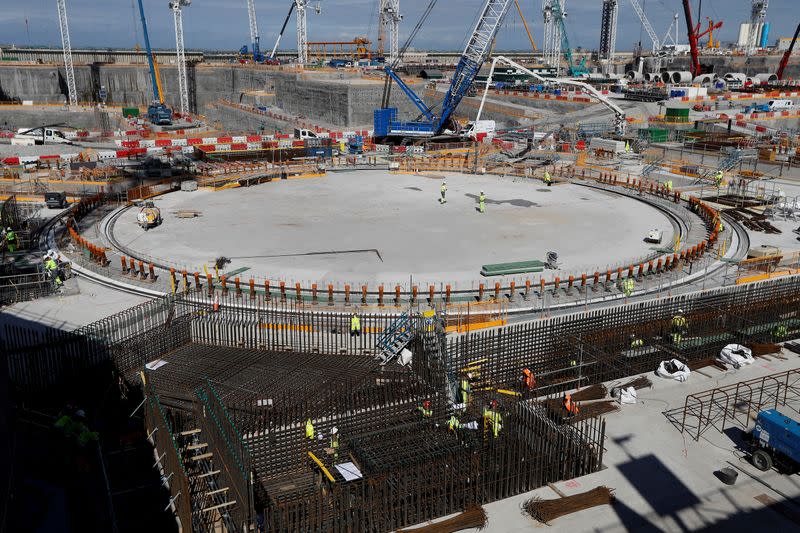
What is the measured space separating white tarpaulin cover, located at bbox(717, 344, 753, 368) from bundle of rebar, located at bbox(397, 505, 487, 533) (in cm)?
1102

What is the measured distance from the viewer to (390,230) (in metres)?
34.9

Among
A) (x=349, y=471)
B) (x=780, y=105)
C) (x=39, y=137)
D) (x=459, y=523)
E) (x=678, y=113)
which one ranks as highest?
(x=780, y=105)

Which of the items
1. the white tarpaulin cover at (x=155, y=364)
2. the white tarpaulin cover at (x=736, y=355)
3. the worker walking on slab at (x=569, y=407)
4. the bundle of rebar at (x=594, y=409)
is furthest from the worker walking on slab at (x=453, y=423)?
the white tarpaulin cover at (x=736, y=355)

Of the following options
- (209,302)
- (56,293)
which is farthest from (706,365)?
(56,293)

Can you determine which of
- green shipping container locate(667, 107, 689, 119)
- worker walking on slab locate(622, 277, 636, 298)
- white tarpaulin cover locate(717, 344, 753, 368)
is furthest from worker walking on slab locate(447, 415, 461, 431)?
green shipping container locate(667, 107, 689, 119)

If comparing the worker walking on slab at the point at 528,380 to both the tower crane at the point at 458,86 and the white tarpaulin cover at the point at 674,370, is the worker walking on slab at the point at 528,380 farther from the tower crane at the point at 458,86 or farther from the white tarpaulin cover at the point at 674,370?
the tower crane at the point at 458,86

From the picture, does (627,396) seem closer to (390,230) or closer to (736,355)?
(736,355)

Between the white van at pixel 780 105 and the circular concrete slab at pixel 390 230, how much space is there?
47.3m

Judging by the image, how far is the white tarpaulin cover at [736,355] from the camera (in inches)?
792

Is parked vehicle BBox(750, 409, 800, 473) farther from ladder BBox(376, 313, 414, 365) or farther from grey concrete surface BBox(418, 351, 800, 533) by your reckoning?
ladder BBox(376, 313, 414, 365)

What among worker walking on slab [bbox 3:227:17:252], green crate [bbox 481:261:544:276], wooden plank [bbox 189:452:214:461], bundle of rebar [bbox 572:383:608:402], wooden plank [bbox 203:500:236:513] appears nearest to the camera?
wooden plank [bbox 203:500:236:513]

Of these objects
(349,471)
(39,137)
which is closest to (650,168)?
(349,471)

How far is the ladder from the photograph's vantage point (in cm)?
2036

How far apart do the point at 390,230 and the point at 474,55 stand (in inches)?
1499
